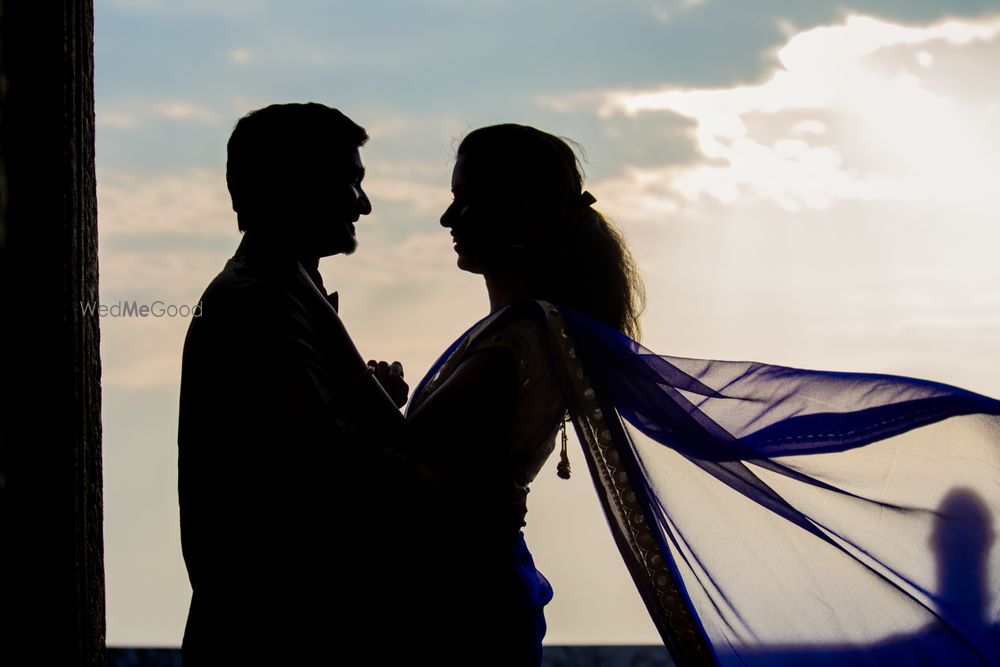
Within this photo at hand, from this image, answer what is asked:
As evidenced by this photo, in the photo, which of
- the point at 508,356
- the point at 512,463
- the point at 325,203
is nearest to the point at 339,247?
the point at 325,203

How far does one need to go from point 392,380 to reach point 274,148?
16.1 inches

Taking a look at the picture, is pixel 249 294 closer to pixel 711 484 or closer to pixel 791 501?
pixel 711 484

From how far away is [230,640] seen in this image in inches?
62.2

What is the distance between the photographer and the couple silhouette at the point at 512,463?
1589 millimetres

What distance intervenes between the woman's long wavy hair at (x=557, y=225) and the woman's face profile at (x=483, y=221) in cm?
2

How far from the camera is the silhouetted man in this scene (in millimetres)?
1570

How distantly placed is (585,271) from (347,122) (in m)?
0.55

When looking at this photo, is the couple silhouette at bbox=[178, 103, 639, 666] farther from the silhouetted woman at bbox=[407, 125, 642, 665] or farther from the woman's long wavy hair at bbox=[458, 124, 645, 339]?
the woman's long wavy hair at bbox=[458, 124, 645, 339]

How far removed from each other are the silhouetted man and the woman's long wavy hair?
1.77 feet

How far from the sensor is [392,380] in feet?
6.07

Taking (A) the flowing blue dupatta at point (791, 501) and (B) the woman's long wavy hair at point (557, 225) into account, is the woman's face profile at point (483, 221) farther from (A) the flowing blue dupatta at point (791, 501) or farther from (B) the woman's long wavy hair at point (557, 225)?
(A) the flowing blue dupatta at point (791, 501)

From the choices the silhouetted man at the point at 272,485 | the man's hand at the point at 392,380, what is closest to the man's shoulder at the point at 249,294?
the silhouetted man at the point at 272,485

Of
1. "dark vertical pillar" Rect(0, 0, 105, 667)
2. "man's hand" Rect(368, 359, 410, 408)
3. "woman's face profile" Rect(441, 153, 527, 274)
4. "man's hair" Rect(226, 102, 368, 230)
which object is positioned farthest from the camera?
"woman's face profile" Rect(441, 153, 527, 274)

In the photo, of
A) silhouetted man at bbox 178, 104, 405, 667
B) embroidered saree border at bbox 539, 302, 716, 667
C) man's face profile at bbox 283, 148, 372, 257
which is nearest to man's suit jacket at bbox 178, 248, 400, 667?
silhouetted man at bbox 178, 104, 405, 667
